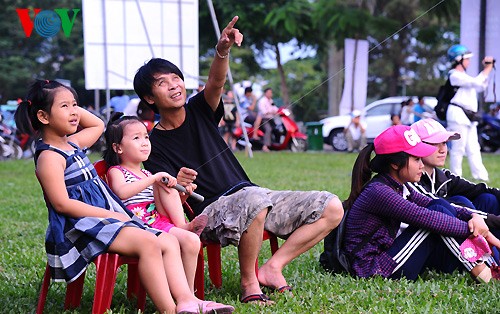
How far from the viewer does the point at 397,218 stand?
12.7ft

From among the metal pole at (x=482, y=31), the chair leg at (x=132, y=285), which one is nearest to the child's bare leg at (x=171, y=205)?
the chair leg at (x=132, y=285)

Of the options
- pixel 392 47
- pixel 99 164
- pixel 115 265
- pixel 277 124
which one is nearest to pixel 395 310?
pixel 115 265

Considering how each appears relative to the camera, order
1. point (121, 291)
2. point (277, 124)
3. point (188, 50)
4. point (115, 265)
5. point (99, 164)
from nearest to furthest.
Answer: point (115, 265), point (99, 164), point (121, 291), point (188, 50), point (277, 124)

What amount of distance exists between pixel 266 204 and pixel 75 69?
105 ft

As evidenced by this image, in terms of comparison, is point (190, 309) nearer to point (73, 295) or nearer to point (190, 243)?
point (190, 243)

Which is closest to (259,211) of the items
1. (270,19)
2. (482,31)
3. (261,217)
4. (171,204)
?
(261,217)

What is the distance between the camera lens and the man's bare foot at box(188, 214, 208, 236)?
330 cm

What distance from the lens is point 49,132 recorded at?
3199 mm

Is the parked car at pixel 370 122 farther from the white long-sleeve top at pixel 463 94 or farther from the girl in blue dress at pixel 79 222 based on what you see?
the girl in blue dress at pixel 79 222

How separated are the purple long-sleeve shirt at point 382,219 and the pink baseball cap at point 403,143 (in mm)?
159

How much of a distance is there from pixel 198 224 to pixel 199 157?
0.49 meters

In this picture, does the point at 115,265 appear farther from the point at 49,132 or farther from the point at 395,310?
the point at 395,310

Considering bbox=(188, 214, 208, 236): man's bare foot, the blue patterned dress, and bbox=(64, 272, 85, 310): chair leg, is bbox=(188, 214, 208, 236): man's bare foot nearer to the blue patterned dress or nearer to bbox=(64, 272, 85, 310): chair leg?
the blue patterned dress

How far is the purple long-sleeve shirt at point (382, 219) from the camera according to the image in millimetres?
3822
